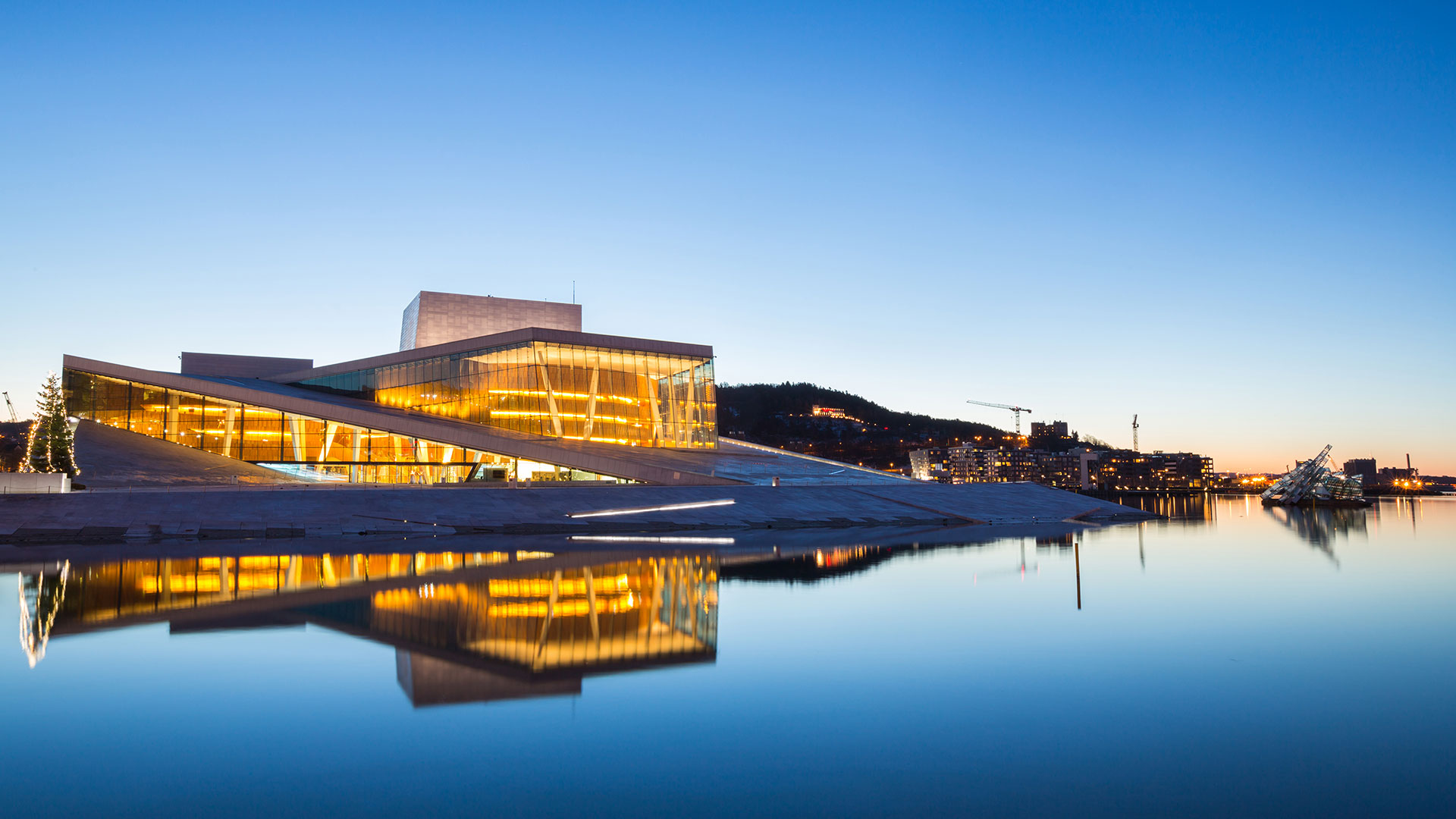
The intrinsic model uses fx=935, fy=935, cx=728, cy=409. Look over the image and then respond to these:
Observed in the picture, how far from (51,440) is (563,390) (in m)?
19.4

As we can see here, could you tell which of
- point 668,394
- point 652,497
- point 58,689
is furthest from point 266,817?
point 668,394

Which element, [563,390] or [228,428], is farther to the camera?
[563,390]

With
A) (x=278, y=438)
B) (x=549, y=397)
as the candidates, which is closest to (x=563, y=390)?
(x=549, y=397)

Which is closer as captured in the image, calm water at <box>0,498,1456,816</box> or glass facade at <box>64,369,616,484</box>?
calm water at <box>0,498,1456,816</box>

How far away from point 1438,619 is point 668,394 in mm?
36264

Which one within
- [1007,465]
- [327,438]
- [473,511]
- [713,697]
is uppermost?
[327,438]

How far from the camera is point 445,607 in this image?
12352 millimetres

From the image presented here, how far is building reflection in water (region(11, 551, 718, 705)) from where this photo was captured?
8891 mm

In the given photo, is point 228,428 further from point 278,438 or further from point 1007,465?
point 1007,465

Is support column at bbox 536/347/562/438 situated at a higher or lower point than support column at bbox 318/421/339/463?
higher

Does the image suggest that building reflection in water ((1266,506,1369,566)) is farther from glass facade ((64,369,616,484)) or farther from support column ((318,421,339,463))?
support column ((318,421,339,463))

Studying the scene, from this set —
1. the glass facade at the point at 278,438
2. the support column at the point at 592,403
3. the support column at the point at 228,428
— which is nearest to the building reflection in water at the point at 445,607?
the glass facade at the point at 278,438

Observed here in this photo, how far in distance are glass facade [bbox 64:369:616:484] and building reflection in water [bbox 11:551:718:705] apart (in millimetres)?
20142

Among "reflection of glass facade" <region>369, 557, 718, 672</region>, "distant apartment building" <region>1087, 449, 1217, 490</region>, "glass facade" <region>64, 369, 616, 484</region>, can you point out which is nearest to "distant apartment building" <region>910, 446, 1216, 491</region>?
"distant apartment building" <region>1087, 449, 1217, 490</region>
